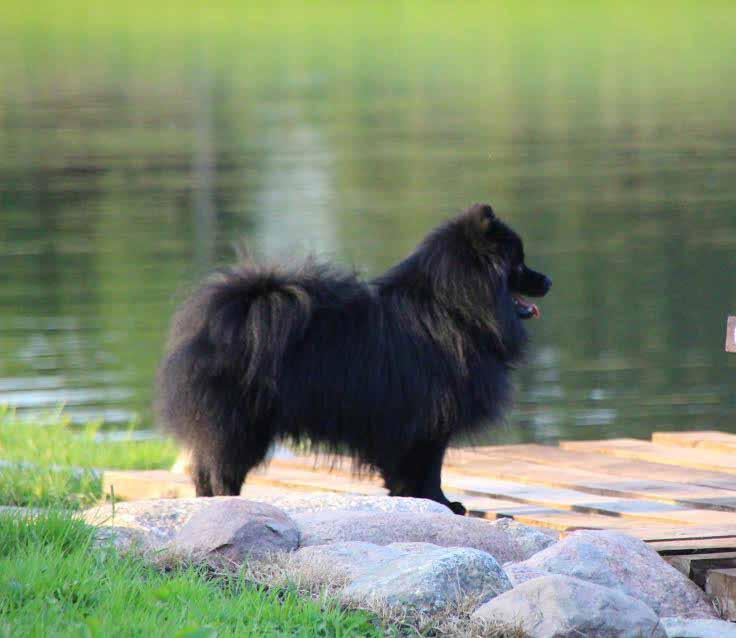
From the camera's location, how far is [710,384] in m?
12.0

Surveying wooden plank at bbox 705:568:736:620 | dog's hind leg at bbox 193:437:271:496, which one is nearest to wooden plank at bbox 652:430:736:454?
dog's hind leg at bbox 193:437:271:496

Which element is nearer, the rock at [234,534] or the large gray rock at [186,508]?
the rock at [234,534]

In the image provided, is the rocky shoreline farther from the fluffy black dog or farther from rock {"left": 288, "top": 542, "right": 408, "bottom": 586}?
the fluffy black dog

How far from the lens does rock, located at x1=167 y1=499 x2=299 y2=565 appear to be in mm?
4816

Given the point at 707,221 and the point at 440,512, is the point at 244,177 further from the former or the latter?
the point at 440,512

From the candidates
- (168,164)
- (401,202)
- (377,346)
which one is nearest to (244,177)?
(168,164)

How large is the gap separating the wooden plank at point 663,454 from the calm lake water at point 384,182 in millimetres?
903

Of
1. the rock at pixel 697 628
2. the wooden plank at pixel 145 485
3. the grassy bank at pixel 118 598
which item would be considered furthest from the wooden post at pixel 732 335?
the wooden plank at pixel 145 485

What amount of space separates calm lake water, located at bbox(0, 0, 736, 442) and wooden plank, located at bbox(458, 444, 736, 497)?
805mm

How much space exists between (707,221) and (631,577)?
1414 cm

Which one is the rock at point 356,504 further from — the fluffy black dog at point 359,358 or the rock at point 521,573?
the rock at point 521,573

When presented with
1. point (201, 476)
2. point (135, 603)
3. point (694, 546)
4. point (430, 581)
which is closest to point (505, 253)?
point (201, 476)

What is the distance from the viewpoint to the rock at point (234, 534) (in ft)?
15.8

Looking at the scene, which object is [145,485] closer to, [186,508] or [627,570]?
[186,508]
